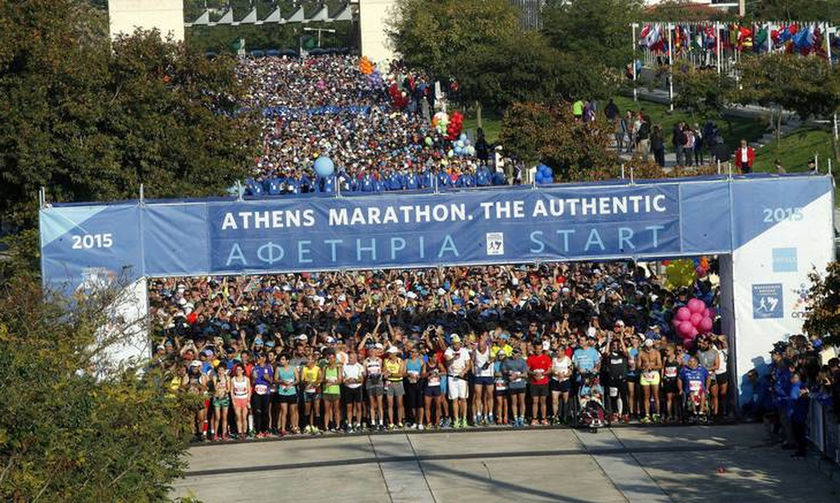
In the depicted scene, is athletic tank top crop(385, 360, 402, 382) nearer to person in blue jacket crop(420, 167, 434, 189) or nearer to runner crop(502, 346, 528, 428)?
runner crop(502, 346, 528, 428)

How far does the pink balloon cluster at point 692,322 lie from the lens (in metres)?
24.8

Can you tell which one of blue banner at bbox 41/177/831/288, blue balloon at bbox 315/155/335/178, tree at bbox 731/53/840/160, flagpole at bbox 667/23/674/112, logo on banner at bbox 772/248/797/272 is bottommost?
logo on banner at bbox 772/248/797/272

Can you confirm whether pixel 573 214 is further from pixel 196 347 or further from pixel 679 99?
pixel 679 99

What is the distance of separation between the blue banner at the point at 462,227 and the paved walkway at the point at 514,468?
2.56m

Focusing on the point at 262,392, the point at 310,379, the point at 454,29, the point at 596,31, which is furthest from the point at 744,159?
the point at 454,29

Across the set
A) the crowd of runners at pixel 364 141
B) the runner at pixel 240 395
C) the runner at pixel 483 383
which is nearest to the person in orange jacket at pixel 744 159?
the crowd of runners at pixel 364 141

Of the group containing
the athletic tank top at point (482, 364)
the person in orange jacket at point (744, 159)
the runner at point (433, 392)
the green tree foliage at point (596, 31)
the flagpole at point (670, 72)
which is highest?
the green tree foliage at point (596, 31)

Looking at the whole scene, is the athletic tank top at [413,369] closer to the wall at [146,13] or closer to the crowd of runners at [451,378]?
the crowd of runners at [451,378]

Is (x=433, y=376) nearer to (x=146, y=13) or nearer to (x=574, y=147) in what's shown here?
(x=574, y=147)

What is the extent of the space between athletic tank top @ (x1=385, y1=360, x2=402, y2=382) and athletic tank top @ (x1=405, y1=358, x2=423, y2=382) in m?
0.13

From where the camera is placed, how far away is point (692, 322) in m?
24.9

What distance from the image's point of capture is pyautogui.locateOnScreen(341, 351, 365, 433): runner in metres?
23.4

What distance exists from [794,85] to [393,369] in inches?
781

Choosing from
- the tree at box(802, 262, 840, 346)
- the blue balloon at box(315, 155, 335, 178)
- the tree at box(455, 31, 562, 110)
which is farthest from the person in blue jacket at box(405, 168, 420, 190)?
the tree at box(802, 262, 840, 346)
